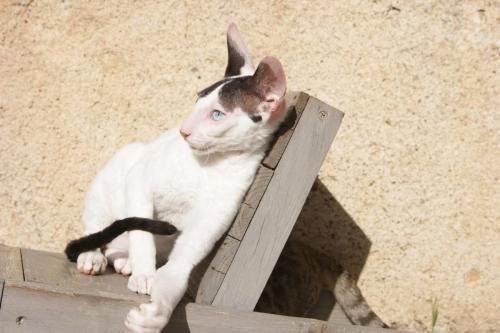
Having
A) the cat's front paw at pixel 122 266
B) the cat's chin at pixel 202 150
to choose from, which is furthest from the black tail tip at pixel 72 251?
the cat's chin at pixel 202 150

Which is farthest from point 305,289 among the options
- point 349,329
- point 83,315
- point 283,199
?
point 83,315

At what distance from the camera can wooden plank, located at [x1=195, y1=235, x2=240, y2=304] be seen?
8.24 feet

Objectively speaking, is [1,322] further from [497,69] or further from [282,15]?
Result: [497,69]

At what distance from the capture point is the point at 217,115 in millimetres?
2502

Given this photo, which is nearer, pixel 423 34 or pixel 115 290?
pixel 115 290

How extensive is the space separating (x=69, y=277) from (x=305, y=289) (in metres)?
1.26

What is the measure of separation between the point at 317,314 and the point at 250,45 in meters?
1.49

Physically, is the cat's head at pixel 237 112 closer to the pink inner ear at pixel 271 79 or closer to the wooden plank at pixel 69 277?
the pink inner ear at pixel 271 79

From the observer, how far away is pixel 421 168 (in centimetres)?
352

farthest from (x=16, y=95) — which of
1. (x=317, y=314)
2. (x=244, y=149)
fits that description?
(x=317, y=314)

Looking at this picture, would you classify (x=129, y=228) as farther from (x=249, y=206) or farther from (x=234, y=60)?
(x=234, y=60)

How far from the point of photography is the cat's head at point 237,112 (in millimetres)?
2461

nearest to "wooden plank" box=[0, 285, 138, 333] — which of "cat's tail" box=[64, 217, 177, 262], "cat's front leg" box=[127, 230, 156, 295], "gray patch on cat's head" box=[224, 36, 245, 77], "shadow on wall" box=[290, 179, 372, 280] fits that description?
"cat's front leg" box=[127, 230, 156, 295]

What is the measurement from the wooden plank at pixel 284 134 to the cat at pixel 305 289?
843 millimetres
